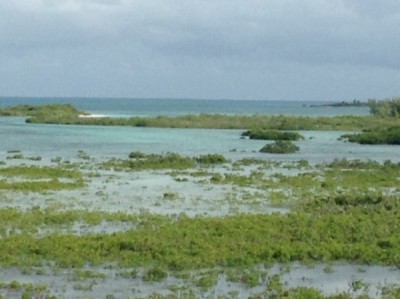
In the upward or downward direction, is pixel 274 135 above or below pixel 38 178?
above

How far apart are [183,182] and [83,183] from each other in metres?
3.71

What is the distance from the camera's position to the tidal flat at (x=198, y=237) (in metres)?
13.1

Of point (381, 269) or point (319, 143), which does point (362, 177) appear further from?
point (319, 143)

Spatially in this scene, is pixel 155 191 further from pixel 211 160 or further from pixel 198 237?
pixel 211 160

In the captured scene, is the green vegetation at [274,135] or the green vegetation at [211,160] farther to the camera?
the green vegetation at [274,135]

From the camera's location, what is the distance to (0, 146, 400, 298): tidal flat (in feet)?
42.9

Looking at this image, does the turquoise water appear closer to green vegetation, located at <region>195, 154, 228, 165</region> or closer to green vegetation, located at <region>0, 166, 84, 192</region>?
green vegetation, located at <region>195, 154, 228, 165</region>

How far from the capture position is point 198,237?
54.0 feet

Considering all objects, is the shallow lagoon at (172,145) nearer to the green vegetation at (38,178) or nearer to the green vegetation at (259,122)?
the green vegetation at (259,122)

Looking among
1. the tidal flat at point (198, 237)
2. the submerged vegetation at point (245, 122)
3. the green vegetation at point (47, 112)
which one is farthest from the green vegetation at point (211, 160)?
the green vegetation at point (47, 112)

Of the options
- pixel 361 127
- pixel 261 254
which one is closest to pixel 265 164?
pixel 261 254

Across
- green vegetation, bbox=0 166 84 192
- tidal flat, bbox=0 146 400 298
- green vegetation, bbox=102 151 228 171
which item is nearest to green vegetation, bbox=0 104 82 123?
green vegetation, bbox=102 151 228 171

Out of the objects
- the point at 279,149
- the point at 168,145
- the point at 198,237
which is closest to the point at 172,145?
the point at 168,145

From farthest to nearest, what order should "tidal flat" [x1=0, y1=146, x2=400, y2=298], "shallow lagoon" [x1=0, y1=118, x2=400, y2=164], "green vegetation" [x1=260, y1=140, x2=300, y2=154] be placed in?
"green vegetation" [x1=260, y1=140, x2=300, y2=154] → "shallow lagoon" [x1=0, y1=118, x2=400, y2=164] → "tidal flat" [x1=0, y1=146, x2=400, y2=298]
